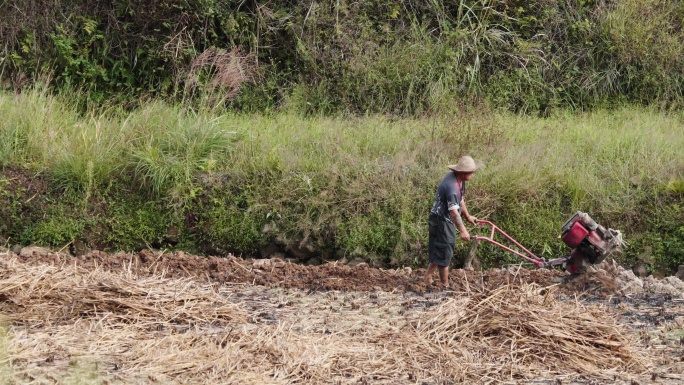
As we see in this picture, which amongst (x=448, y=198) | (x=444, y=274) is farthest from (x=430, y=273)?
(x=448, y=198)

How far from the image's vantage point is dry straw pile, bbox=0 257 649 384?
6.30 metres

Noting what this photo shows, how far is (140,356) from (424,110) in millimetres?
8336

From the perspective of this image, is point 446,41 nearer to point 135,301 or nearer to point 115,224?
point 115,224

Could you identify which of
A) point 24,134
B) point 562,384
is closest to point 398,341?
point 562,384

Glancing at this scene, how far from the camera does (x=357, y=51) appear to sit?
14680 mm

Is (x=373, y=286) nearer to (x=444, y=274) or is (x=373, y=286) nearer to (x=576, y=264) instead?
(x=444, y=274)

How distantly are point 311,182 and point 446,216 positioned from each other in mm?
2451

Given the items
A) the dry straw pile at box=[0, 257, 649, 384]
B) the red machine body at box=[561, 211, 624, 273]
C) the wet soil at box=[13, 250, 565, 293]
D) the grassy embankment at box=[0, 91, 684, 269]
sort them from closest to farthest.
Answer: the dry straw pile at box=[0, 257, 649, 384]
the red machine body at box=[561, 211, 624, 273]
the wet soil at box=[13, 250, 565, 293]
the grassy embankment at box=[0, 91, 684, 269]

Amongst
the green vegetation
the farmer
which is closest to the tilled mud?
the farmer

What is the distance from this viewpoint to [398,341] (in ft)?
22.7

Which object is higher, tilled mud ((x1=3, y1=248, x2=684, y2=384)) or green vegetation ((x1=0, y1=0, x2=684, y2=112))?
green vegetation ((x1=0, y1=0, x2=684, y2=112))

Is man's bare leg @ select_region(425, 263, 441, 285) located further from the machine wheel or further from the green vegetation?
the green vegetation

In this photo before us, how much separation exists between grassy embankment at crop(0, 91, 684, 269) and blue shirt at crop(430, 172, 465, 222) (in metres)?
1.47

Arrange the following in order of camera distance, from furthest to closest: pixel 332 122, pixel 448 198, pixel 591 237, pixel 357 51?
pixel 357 51
pixel 332 122
pixel 448 198
pixel 591 237
